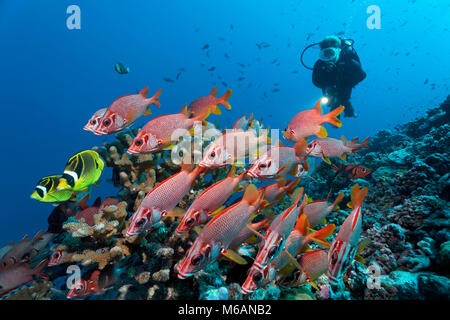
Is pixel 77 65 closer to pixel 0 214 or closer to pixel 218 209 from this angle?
pixel 0 214

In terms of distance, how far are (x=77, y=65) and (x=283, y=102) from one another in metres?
88.6

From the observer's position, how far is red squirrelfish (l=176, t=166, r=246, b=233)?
1846 mm

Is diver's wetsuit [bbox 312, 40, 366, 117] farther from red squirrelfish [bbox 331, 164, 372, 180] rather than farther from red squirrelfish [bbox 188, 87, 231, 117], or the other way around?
red squirrelfish [bbox 188, 87, 231, 117]

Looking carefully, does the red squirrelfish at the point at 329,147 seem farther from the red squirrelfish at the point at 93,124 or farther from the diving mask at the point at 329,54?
the diving mask at the point at 329,54

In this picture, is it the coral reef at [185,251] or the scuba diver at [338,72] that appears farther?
the scuba diver at [338,72]

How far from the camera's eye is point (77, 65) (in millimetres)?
72688

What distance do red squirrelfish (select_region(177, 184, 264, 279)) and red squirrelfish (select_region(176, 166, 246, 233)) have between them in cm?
23

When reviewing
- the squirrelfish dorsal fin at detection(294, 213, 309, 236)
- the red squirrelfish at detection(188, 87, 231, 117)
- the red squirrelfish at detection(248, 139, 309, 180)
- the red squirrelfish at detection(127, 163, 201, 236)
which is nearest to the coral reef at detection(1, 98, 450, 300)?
the red squirrelfish at detection(248, 139, 309, 180)

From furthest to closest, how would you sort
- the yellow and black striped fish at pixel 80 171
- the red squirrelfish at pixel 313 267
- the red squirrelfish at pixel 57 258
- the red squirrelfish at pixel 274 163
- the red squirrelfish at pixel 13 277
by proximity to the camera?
the red squirrelfish at pixel 57 258 → the red squirrelfish at pixel 13 277 → the yellow and black striped fish at pixel 80 171 → the red squirrelfish at pixel 274 163 → the red squirrelfish at pixel 313 267

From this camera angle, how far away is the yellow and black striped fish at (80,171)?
7.97ft

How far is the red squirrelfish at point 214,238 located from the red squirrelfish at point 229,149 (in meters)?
0.53

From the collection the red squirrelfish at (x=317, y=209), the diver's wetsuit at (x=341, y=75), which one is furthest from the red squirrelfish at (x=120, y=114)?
the diver's wetsuit at (x=341, y=75)
